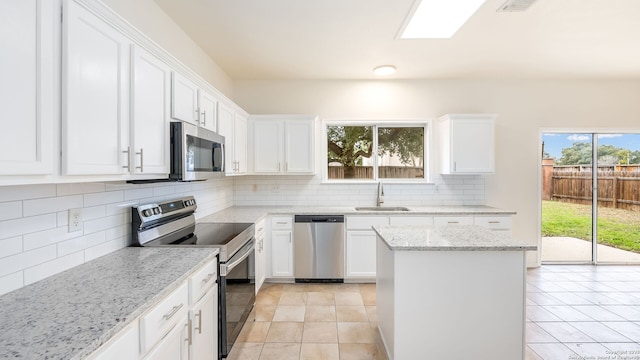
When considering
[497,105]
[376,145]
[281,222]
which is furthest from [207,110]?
[497,105]

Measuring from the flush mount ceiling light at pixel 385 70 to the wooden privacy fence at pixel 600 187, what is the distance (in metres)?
2.90

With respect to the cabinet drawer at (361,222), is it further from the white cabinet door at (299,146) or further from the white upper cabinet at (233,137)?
the white upper cabinet at (233,137)

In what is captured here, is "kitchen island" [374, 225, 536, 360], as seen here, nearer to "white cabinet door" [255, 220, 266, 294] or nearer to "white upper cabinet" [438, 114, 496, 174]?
"white cabinet door" [255, 220, 266, 294]

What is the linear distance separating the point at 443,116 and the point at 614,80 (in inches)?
101

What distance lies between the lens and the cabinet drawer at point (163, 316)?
1.17 metres

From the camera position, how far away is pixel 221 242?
210cm

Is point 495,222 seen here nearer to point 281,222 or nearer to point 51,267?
point 281,222

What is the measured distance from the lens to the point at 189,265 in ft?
5.26

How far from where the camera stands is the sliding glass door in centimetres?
440

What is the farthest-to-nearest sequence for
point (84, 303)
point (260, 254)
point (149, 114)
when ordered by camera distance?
point (260, 254)
point (149, 114)
point (84, 303)

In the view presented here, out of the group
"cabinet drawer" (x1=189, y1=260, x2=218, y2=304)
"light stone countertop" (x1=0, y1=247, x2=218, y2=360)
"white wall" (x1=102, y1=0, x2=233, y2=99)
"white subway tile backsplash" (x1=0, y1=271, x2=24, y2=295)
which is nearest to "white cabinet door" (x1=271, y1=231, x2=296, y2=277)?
"cabinet drawer" (x1=189, y1=260, x2=218, y2=304)

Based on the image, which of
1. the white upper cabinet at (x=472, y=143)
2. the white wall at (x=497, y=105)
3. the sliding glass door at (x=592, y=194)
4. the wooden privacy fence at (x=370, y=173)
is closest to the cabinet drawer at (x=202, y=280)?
the wooden privacy fence at (x=370, y=173)

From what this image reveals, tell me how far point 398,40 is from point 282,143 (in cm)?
A: 184

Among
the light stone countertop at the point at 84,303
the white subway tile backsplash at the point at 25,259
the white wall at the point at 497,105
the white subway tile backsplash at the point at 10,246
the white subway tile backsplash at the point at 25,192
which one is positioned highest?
the white wall at the point at 497,105
